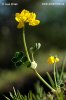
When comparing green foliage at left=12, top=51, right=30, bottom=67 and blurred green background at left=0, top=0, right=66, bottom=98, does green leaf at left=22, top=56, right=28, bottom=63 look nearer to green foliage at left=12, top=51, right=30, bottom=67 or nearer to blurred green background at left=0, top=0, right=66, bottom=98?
green foliage at left=12, top=51, right=30, bottom=67

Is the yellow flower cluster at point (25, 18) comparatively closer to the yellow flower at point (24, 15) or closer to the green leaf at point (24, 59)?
the yellow flower at point (24, 15)

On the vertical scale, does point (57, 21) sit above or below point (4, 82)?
above

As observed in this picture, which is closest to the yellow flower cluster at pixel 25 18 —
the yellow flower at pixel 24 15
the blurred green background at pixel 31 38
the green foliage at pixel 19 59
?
the yellow flower at pixel 24 15

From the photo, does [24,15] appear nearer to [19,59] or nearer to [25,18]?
[25,18]

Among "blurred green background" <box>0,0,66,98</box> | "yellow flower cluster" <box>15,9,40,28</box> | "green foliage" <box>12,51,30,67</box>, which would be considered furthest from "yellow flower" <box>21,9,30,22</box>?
"blurred green background" <box>0,0,66,98</box>

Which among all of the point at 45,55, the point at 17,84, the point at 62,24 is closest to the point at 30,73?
the point at 17,84

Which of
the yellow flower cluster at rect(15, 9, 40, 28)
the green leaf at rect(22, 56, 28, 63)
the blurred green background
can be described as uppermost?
the yellow flower cluster at rect(15, 9, 40, 28)

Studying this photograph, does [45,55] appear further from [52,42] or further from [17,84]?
[17,84]

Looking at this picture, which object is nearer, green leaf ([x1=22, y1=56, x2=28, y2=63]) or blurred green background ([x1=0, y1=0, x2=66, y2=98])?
green leaf ([x1=22, y1=56, x2=28, y2=63])
